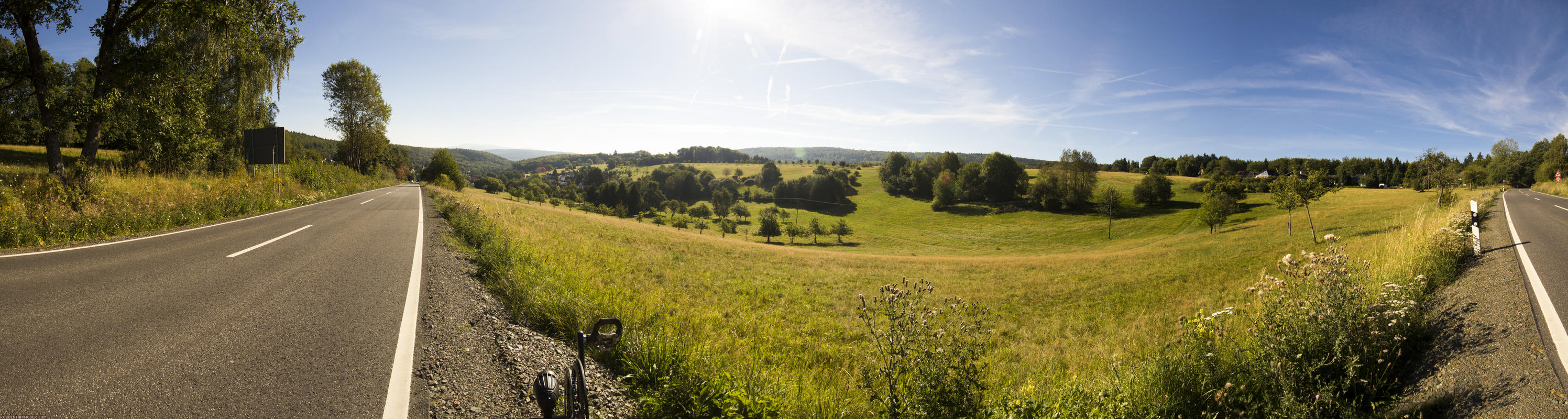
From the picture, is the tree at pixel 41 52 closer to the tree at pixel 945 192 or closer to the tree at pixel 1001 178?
the tree at pixel 945 192

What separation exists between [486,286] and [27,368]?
11.5 feet

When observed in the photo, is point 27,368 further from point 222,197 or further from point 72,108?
point 222,197

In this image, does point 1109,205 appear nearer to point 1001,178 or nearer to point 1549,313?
point 1001,178

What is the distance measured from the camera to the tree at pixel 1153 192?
71.7 metres

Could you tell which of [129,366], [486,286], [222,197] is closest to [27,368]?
[129,366]

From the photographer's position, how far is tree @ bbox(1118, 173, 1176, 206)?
7169 cm

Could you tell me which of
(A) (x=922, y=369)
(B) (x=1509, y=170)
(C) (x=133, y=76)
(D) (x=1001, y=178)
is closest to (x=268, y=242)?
(C) (x=133, y=76)

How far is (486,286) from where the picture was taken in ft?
21.4

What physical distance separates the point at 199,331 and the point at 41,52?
13.0 meters

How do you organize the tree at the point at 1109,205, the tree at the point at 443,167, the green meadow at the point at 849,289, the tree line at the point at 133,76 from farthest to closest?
the tree at the point at 1109,205 → the tree at the point at 443,167 → the tree line at the point at 133,76 → the green meadow at the point at 849,289

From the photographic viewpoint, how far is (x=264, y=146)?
20.2 metres

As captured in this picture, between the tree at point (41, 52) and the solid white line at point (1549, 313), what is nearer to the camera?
the solid white line at point (1549, 313)

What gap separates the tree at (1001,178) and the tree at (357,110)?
282 ft

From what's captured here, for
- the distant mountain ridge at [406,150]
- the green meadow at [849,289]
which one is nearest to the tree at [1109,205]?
the green meadow at [849,289]
